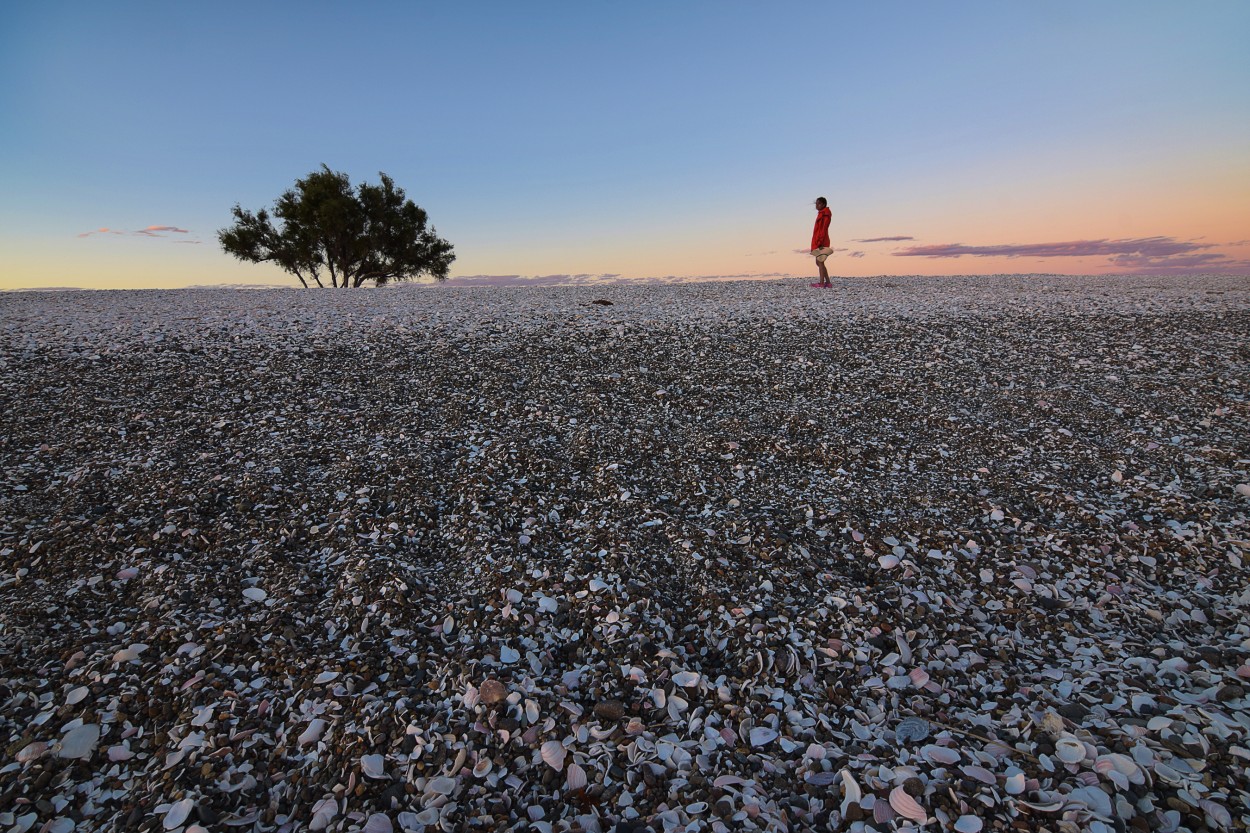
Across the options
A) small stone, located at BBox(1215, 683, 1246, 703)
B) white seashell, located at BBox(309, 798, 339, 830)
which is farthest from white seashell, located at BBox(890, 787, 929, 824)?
white seashell, located at BBox(309, 798, 339, 830)

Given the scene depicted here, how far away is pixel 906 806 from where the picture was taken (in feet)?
9.48

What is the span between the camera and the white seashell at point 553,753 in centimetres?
322

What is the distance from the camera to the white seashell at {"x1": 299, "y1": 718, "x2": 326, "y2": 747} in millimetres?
3375

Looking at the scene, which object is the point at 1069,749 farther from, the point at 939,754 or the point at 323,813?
the point at 323,813

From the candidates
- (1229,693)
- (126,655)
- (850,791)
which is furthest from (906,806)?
(126,655)

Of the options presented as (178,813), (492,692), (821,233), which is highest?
(821,233)

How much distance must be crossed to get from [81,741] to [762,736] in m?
3.87

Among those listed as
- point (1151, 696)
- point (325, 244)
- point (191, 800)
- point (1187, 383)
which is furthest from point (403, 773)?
point (325, 244)

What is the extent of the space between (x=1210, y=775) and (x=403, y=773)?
4.12m

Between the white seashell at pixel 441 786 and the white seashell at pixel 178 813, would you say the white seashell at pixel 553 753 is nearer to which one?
the white seashell at pixel 441 786

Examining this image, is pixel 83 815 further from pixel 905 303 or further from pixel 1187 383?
pixel 905 303

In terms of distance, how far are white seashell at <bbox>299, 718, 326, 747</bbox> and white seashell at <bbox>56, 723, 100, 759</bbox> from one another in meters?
1.15

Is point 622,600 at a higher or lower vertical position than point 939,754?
higher

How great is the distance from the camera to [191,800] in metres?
3.05
